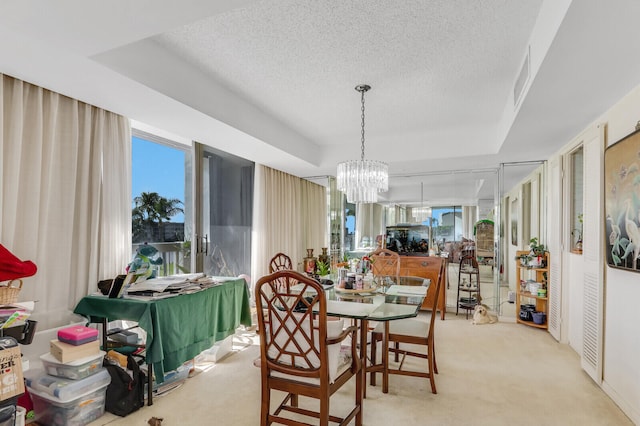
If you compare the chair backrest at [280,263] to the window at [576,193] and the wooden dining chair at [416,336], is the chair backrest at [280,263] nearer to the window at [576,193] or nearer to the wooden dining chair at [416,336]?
the wooden dining chair at [416,336]

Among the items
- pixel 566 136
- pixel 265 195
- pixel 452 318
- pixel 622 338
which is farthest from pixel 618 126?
pixel 265 195

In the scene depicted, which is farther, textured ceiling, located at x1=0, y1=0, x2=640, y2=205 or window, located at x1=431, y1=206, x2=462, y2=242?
window, located at x1=431, y1=206, x2=462, y2=242

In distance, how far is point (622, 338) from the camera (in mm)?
2391

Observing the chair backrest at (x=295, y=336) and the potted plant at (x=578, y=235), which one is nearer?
the chair backrest at (x=295, y=336)

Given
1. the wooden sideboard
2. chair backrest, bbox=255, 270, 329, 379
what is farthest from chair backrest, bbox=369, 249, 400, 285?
chair backrest, bbox=255, 270, 329, 379

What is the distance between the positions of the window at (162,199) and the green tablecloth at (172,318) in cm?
96

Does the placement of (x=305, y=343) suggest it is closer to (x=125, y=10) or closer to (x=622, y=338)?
(x=125, y=10)

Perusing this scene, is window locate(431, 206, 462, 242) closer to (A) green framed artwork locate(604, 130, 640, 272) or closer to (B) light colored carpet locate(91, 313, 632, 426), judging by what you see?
(B) light colored carpet locate(91, 313, 632, 426)

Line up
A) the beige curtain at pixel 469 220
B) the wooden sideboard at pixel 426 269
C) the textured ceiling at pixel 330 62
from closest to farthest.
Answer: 1. the textured ceiling at pixel 330 62
2. the wooden sideboard at pixel 426 269
3. the beige curtain at pixel 469 220

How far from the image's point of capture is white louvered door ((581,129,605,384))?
2.72 meters

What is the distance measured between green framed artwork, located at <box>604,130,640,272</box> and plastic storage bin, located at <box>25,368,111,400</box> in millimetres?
3454

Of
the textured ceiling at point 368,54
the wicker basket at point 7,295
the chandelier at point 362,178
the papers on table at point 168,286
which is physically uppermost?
the textured ceiling at point 368,54

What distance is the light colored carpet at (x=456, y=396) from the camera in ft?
7.41

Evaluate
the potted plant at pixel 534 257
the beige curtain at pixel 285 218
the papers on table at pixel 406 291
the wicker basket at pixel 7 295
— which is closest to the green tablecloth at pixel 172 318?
the wicker basket at pixel 7 295
